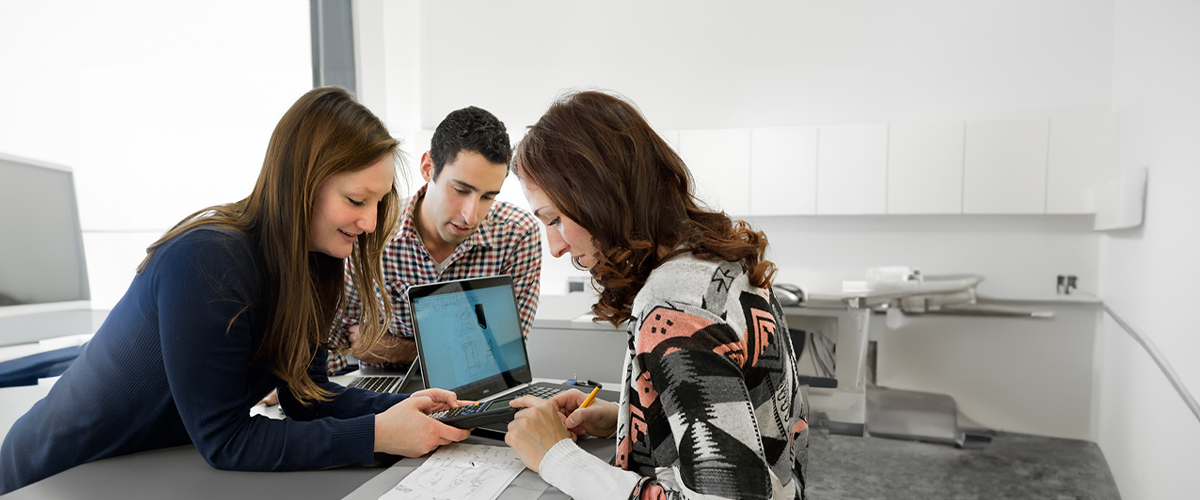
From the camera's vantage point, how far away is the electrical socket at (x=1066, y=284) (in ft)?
12.0

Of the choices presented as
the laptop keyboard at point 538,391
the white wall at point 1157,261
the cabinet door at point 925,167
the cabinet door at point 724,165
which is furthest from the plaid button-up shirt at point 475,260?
the cabinet door at point 925,167

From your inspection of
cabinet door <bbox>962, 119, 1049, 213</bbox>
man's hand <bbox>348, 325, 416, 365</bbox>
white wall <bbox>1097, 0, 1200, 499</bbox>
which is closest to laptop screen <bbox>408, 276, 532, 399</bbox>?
man's hand <bbox>348, 325, 416, 365</bbox>

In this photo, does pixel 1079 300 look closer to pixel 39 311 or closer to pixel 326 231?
pixel 326 231

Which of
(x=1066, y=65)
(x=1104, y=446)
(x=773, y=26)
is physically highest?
(x=773, y=26)

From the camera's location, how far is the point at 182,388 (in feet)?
3.25

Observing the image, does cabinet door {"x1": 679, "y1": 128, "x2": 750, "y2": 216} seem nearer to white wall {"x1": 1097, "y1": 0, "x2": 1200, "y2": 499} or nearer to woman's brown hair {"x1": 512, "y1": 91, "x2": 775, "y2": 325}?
white wall {"x1": 1097, "y1": 0, "x2": 1200, "y2": 499}

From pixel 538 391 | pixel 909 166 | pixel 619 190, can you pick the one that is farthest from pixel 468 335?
pixel 909 166

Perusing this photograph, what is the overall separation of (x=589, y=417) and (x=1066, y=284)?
11.6ft

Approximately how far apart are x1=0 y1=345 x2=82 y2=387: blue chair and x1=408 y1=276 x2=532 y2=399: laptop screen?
867mm

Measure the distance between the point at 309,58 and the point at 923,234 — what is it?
346 centimetres

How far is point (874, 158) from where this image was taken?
12.0ft

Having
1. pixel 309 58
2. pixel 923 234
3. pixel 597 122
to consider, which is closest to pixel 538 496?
pixel 597 122

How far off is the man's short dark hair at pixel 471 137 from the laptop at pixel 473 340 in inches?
17.3

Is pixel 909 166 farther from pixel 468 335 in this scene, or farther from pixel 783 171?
pixel 468 335
